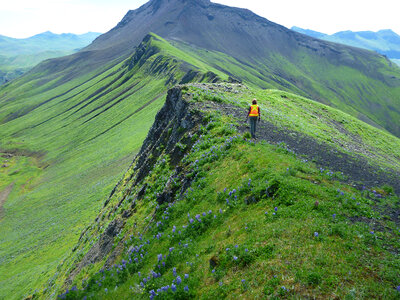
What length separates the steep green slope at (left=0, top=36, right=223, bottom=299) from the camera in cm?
5438

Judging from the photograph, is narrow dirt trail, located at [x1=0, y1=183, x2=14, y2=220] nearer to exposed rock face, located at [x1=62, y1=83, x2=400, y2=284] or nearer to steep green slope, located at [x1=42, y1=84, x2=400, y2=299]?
exposed rock face, located at [x1=62, y1=83, x2=400, y2=284]

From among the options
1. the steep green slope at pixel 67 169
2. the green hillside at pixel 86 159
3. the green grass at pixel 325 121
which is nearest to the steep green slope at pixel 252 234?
the green hillside at pixel 86 159

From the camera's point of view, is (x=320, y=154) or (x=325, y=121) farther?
(x=325, y=121)

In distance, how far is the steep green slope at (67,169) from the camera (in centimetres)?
5438

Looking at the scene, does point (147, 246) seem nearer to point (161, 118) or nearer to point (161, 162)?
point (161, 162)

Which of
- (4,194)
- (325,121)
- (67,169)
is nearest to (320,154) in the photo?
(325,121)

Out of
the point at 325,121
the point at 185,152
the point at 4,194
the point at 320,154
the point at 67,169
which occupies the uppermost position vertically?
the point at 325,121

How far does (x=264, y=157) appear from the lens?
15.9 metres

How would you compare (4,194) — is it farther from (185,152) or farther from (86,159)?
(185,152)

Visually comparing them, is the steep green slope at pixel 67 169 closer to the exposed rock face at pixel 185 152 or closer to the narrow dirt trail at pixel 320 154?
the exposed rock face at pixel 185 152

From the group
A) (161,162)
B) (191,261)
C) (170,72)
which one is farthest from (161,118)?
(170,72)

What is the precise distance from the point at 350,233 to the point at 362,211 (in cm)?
241

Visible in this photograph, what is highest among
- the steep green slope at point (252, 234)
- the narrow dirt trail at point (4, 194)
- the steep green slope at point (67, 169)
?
the steep green slope at point (252, 234)

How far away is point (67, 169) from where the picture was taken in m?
113
